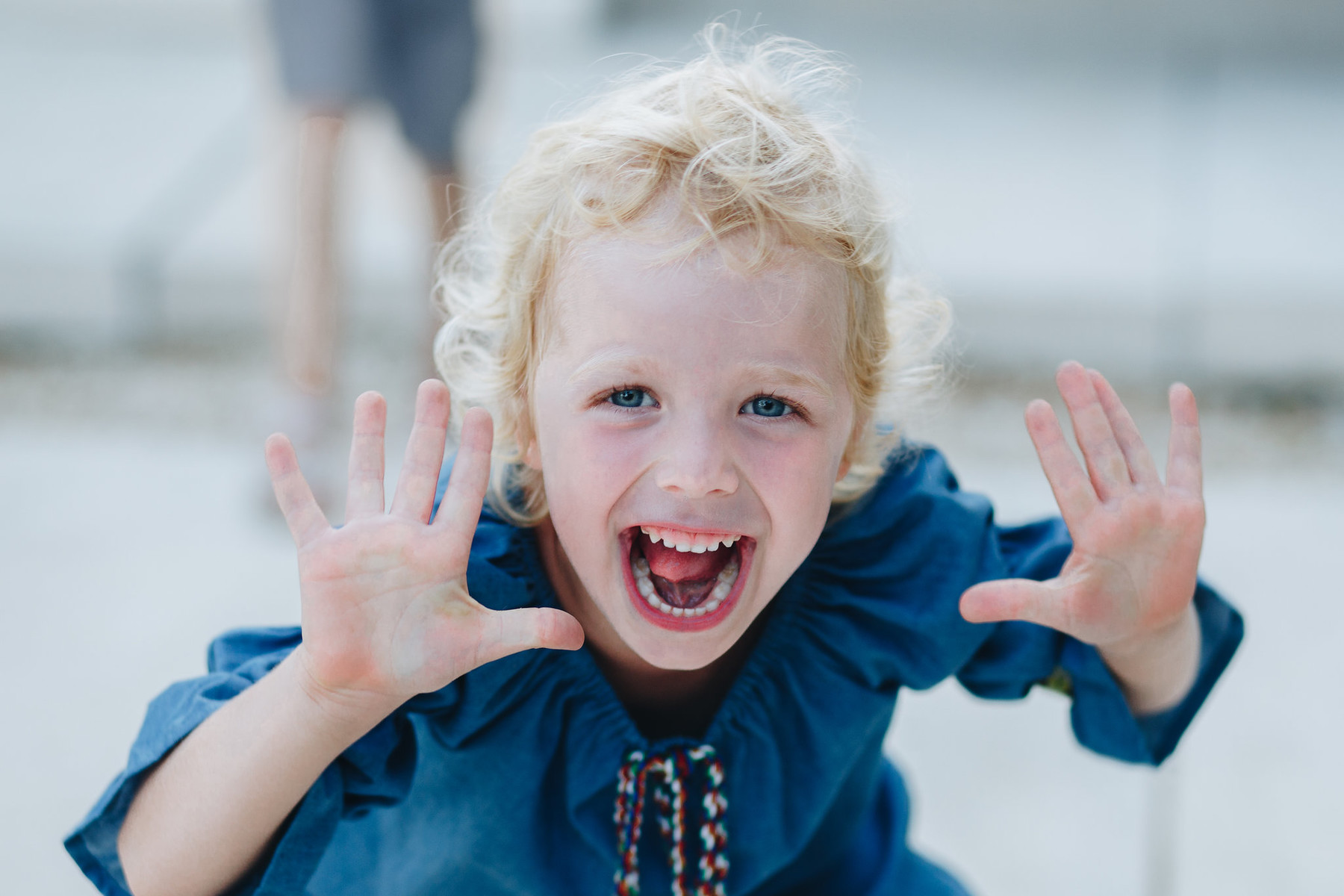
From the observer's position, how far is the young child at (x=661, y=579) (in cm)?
88

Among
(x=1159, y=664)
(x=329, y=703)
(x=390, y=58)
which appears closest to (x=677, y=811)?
(x=329, y=703)

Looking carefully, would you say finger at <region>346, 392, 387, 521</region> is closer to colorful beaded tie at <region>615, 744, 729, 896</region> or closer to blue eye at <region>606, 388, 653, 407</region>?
blue eye at <region>606, 388, 653, 407</region>

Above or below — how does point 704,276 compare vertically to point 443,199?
below

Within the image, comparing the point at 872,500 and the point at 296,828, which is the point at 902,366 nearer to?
the point at 872,500

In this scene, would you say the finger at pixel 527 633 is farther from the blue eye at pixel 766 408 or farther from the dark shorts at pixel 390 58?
the dark shorts at pixel 390 58

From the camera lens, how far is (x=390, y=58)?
2.31 m

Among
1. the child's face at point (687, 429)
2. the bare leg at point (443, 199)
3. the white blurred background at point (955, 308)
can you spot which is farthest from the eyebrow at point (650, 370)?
the bare leg at point (443, 199)

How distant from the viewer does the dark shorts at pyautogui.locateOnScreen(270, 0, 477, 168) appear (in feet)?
6.82

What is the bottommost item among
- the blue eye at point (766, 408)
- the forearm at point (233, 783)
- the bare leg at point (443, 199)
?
the forearm at point (233, 783)

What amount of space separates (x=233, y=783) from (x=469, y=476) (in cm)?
27

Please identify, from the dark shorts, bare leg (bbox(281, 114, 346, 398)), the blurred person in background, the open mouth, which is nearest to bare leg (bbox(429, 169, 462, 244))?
the dark shorts

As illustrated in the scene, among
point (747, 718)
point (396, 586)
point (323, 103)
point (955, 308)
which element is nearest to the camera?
point (396, 586)

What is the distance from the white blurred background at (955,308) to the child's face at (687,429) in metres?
0.22

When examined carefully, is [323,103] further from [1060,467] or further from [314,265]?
[1060,467]
